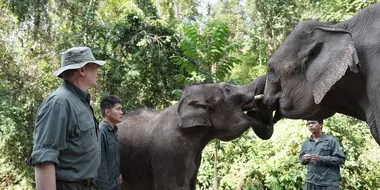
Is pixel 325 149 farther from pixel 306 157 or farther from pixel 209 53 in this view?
pixel 209 53

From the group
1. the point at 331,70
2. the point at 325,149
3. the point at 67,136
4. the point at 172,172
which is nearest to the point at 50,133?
the point at 67,136

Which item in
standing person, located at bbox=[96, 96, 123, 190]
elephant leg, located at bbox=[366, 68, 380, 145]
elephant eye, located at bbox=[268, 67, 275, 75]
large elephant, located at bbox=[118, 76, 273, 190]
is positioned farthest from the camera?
large elephant, located at bbox=[118, 76, 273, 190]

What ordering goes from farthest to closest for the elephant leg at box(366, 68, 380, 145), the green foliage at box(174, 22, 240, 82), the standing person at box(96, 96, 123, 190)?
1. the green foliage at box(174, 22, 240, 82)
2. the standing person at box(96, 96, 123, 190)
3. the elephant leg at box(366, 68, 380, 145)

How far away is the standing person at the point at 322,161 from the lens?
510 centimetres

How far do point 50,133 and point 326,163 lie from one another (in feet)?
12.7

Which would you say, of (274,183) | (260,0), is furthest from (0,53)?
(260,0)

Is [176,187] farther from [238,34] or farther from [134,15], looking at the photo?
[238,34]

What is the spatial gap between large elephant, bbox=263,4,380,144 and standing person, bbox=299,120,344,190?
2349 millimetres

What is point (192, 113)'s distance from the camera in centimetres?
432

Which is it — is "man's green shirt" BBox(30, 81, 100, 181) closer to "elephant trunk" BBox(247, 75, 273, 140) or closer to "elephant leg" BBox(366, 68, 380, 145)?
"elephant leg" BBox(366, 68, 380, 145)

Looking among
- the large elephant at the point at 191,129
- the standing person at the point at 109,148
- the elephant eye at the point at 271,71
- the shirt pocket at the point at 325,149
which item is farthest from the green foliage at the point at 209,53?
the elephant eye at the point at 271,71

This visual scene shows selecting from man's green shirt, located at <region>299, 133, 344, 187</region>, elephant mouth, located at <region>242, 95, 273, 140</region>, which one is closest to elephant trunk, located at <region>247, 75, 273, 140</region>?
elephant mouth, located at <region>242, 95, 273, 140</region>

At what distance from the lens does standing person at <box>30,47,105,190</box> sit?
229 cm

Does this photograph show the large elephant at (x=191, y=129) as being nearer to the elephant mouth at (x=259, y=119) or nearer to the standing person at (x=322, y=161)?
the elephant mouth at (x=259, y=119)
